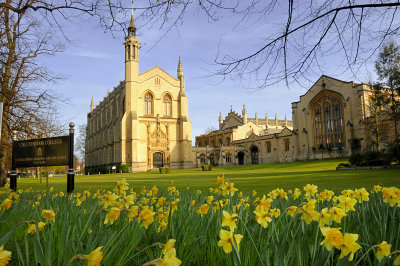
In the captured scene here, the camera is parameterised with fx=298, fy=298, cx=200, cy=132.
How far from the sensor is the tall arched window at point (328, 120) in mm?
44750

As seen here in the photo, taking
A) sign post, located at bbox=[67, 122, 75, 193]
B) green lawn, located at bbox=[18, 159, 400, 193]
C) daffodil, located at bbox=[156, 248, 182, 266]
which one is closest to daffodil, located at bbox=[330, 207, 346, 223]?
daffodil, located at bbox=[156, 248, 182, 266]

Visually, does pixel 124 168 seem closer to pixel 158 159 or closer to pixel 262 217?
pixel 158 159

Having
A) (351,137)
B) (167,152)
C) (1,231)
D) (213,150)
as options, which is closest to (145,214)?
(1,231)

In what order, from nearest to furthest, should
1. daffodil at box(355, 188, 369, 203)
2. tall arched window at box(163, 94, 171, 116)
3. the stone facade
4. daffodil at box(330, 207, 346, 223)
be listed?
daffodil at box(330, 207, 346, 223) < daffodil at box(355, 188, 369, 203) < the stone facade < tall arched window at box(163, 94, 171, 116)

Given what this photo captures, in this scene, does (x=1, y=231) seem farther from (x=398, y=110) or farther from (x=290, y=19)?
(x=398, y=110)

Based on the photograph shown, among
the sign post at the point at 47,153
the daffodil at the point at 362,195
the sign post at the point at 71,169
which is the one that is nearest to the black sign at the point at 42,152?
the sign post at the point at 47,153

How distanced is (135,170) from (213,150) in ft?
73.1

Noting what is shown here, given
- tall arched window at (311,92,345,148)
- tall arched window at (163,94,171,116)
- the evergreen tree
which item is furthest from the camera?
tall arched window at (163,94,171,116)

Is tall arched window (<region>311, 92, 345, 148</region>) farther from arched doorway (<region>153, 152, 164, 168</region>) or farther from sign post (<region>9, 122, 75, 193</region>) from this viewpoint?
sign post (<region>9, 122, 75, 193</region>)

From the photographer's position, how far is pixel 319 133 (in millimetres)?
47156

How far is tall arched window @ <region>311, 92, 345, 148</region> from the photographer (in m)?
44.8

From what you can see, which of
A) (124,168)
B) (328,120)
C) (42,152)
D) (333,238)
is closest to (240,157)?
(328,120)

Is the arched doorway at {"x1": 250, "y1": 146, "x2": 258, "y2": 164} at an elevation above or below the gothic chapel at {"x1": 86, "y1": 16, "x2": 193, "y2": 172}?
below

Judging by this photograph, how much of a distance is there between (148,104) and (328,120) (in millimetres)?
29280
